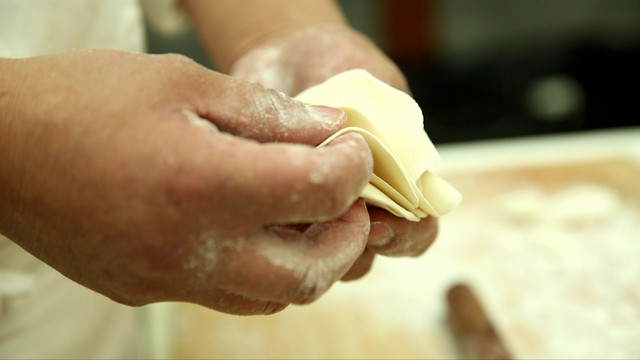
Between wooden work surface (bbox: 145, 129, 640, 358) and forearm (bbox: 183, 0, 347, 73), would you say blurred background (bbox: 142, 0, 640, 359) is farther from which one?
forearm (bbox: 183, 0, 347, 73)

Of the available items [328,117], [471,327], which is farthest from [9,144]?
[471,327]

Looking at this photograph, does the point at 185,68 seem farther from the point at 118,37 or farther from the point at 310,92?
the point at 118,37

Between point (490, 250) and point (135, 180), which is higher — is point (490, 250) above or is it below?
below

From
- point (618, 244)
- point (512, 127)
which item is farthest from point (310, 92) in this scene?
point (512, 127)

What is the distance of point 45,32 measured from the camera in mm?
660

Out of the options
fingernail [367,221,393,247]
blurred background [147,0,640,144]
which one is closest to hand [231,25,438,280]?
fingernail [367,221,393,247]

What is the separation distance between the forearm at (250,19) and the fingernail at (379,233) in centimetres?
41

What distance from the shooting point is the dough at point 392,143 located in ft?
1.92

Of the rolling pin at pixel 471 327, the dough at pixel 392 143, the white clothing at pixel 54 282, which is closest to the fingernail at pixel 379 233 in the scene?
the dough at pixel 392 143

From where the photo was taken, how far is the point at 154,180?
0.39 metres

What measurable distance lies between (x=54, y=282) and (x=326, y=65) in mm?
473

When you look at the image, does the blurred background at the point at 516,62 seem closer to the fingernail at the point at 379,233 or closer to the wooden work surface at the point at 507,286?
the wooden work surface at the point at 507,286

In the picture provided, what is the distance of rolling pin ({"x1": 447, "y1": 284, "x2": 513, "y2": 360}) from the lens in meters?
0.77

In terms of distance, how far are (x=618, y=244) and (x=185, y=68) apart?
912 millimetres
